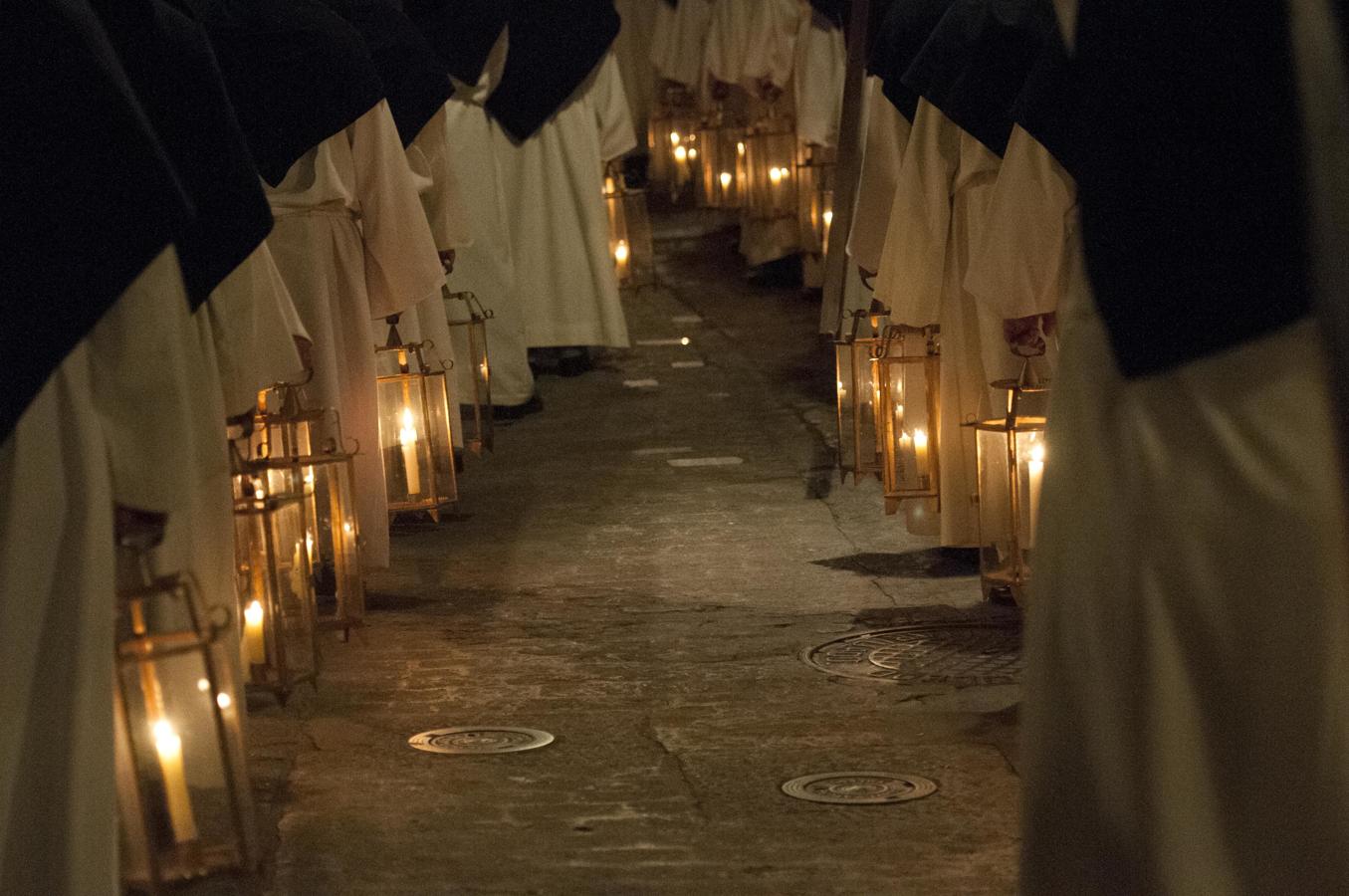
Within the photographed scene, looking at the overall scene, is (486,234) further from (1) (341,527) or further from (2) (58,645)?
(2) (58,645)

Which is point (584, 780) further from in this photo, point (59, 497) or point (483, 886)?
point (59, 497)

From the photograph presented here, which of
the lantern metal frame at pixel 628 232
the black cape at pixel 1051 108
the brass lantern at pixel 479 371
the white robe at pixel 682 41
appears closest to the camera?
the black cape at pixel 1051 108

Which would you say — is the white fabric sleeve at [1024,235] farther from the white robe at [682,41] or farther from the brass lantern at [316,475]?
the white robe at [682,41]

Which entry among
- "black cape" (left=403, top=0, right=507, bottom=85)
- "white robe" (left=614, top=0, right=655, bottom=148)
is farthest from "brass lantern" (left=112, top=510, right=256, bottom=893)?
"white robe" (left=614, top=0, right=655, bottom=148)

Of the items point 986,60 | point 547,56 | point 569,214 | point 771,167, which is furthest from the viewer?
point 771,167

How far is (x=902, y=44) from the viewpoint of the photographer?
20.1ft

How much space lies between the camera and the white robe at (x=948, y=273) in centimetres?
601

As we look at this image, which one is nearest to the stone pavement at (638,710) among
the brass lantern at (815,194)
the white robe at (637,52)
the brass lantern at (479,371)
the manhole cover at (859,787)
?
the manhole cover at (859,787)

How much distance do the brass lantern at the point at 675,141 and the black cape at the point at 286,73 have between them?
33.6 feet

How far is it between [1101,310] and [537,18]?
8.18 metres

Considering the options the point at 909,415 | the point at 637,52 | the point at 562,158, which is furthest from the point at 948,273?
the point at 637,52

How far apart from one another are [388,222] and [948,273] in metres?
1.81

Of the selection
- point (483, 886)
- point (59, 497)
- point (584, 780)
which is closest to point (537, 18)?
point (584, 780)

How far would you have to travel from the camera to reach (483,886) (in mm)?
3979
